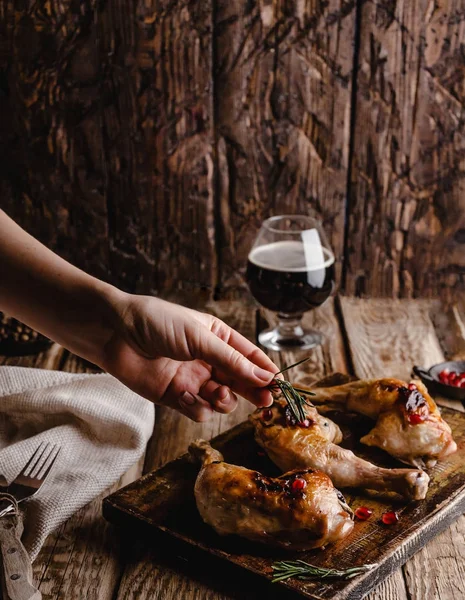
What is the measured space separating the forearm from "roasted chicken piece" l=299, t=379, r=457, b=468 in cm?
69

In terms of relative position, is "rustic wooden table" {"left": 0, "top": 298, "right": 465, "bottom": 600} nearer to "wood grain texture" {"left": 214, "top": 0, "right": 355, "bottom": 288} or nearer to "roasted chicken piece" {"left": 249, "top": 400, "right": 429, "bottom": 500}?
"roasted chicken piece" {"left": 249, "top": 400, "right": 429, "bottom": 500}

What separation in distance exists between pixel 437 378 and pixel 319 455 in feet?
2.63

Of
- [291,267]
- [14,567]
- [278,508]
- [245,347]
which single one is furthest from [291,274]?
[14,567]

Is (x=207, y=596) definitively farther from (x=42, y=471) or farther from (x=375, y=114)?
(x=375, y=114)

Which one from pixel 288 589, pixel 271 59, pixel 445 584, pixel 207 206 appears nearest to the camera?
pixel 288 589

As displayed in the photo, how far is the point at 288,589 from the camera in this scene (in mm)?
1464

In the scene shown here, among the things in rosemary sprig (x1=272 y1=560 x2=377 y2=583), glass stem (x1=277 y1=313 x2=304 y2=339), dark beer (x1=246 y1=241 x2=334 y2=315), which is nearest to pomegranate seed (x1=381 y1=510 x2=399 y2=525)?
rosemary sprig (x1=272 y1=560 x2=377 y2=583)

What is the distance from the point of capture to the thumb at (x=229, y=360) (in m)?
1.81

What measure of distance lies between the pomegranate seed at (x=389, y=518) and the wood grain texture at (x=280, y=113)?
66.3 inches

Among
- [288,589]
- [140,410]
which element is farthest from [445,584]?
[140,410]

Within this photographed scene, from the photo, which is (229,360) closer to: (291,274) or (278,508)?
(278,508)

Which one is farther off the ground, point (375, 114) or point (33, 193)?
point (375, 114)

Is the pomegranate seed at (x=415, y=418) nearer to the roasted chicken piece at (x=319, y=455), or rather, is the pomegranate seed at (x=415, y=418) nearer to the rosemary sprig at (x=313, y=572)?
the roasted chicken piece at (x=319, y=455)

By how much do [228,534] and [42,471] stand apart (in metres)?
0.54
